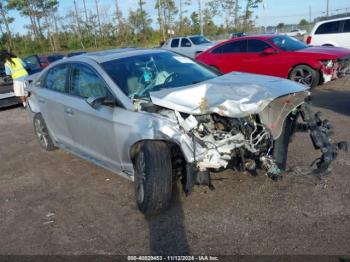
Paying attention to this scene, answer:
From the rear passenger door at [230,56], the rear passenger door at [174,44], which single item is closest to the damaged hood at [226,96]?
the rear passenger door at [230,56]

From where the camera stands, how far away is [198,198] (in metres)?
4.04

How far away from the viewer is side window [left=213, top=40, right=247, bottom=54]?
1051 centimetres

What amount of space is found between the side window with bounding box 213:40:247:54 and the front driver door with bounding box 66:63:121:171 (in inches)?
266

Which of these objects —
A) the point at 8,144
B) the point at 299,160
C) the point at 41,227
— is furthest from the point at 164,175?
the point at 8,144

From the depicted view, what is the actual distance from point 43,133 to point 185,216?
3292 millimetres

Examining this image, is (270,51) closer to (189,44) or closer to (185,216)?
(185,216)

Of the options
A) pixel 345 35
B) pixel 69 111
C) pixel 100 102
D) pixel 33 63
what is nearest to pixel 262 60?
pixel 345 35

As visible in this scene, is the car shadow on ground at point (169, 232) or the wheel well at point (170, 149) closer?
the car shadow on ground at point (169, 232)

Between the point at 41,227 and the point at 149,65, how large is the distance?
7.41 feet

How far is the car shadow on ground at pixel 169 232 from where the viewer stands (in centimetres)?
319

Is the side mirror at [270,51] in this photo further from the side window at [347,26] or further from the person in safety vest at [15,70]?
the person in safety vest at [15,70]

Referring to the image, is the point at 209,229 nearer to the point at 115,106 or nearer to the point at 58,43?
the point at 115,106

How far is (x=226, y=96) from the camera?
142 inches

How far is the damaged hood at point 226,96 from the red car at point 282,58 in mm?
5593
